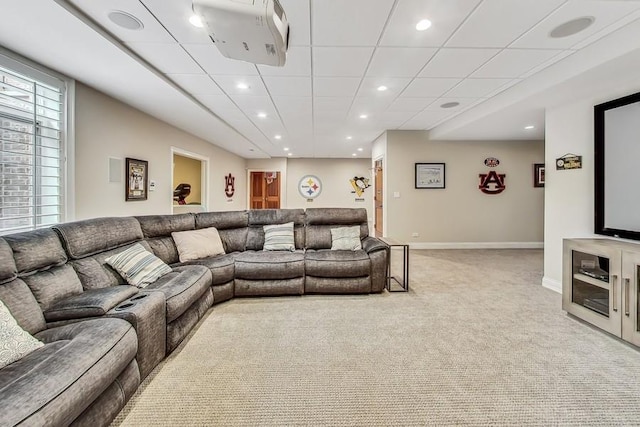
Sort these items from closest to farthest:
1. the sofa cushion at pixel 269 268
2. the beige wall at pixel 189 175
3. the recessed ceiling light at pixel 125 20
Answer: the recessed ceiling light at pixel 125 20 < the sofa cushion at pixel 269 268 < the beige wall at pixel 189 175

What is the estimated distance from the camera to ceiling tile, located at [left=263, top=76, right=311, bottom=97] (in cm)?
316

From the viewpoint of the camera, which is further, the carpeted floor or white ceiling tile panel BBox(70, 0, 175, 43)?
white ceiling tile panel BBox(70, 0, 175, 43)

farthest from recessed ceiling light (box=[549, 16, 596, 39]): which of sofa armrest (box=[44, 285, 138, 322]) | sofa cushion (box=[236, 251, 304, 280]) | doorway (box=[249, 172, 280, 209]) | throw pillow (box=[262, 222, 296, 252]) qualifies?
doorway (box=[249, 172, 280, 209])

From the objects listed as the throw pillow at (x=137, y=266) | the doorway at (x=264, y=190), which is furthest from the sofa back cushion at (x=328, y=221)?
the doorway at (x=264, y=190)

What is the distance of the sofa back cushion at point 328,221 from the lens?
3.80m

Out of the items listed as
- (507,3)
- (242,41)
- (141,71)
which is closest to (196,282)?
(242,41)

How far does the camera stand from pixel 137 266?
2.42 metres

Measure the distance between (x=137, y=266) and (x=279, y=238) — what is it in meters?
1.64

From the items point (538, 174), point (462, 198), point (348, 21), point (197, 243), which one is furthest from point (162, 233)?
point (538, 174)

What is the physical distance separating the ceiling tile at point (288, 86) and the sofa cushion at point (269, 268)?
203cm

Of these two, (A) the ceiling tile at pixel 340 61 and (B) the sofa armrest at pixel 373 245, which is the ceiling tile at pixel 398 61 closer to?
(A) the ceiling tile at pixel 340 61

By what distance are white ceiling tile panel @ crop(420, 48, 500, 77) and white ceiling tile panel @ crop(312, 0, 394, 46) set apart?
735 millimetres

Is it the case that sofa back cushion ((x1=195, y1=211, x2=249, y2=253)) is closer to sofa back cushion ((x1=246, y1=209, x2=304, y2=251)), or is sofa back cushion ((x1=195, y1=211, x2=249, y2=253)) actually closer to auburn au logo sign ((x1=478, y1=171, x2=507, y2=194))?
sofa back cushion ((x1=246, y1=209, x2=304, y2=251))

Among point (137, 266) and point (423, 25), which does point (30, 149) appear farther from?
point (423, 25)
